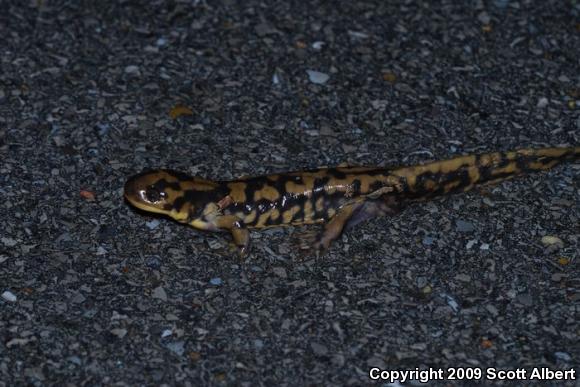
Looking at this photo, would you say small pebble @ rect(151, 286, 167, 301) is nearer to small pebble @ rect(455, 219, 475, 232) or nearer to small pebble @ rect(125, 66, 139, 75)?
small pebble @ rect(455, 219, 475, 232)

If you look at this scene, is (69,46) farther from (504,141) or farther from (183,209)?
(504,141)

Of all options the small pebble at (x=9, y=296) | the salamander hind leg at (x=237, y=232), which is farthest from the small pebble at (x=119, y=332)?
the salamander hind leg at (x=237, y=232)

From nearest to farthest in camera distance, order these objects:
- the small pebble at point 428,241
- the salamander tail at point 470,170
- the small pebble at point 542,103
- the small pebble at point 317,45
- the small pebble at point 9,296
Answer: the small pebble at point 9,296 → the small pebble at point 428,241 → the salamander tail at point 470,170 → the small pebble at point 542,103 → the small pebble at point 317,45

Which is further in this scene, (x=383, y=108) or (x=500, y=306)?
(x=383, y=108)

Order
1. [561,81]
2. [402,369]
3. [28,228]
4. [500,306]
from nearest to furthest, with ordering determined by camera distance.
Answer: [402,369]
[500,306]
[28,228]
[561,81]

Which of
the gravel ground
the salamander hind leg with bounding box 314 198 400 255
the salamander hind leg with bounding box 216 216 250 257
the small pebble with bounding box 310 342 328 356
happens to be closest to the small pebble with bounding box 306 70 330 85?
the gravel ground

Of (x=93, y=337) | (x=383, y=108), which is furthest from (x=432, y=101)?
(x=93, y=337)

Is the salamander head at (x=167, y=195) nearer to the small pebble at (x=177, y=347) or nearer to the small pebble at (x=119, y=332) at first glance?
the small pebble at (x=119, y=332)

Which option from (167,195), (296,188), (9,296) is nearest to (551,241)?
(296,188)
